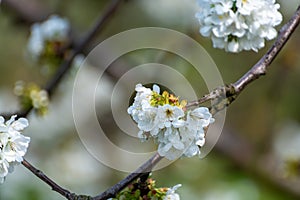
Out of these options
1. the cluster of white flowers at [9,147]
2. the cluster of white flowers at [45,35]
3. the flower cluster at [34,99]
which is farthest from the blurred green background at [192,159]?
the cluster of white flowers at [9,147]

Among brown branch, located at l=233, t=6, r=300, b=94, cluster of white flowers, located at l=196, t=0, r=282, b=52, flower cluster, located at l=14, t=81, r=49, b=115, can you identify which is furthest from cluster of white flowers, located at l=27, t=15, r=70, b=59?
brown branch, located at l=233, t=6, r=300, b=94

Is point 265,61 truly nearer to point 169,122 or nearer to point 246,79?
point 246,79

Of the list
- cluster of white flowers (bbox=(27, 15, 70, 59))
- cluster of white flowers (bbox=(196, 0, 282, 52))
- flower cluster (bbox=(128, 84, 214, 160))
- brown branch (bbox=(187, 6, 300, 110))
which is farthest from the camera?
cluster of white flowers (bbox=(27, 15, 70, 59))

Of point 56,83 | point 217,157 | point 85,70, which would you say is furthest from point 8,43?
point 56,83

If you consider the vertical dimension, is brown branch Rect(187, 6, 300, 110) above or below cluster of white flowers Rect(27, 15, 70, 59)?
below

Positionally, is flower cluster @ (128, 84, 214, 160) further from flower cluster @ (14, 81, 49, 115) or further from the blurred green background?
the blurred green background

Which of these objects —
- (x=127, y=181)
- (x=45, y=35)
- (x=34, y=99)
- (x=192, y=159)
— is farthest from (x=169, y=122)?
(x=192, y=159)
